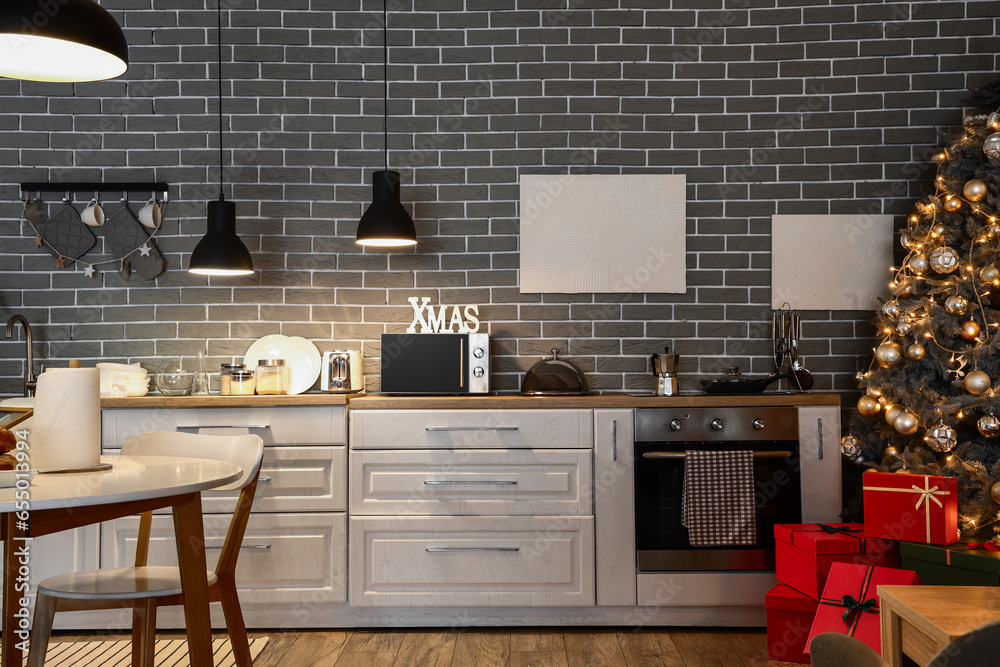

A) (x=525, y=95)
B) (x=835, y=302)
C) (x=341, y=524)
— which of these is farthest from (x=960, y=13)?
(x=341, y=524)

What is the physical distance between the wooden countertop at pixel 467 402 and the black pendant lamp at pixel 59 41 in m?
1.51

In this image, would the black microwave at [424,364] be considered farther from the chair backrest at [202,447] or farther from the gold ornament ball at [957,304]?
the gold ornament ball at [957,304]

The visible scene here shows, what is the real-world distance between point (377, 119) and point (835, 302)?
2.41m

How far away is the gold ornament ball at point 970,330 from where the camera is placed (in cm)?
257

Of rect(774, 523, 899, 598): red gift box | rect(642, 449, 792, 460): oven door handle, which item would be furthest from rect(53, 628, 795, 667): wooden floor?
rect(642, 449, 792, 460): oven door handle

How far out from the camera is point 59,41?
5.27ft

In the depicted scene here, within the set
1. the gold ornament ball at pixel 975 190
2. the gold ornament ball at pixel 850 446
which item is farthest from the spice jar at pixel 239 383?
the gold ornament ball at pixel 975 190

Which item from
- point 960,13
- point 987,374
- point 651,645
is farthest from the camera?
point 960,13

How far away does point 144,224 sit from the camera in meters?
3.43

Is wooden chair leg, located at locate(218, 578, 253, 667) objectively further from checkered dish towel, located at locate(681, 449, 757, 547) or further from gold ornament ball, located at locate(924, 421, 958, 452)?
gold ornament ball, located at locate(924, 421, 958, 452)

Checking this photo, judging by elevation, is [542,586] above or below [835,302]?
below

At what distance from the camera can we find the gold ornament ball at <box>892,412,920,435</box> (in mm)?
2654

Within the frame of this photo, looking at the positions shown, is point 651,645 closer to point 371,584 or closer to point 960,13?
point 371,584

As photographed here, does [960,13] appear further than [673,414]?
Yes
